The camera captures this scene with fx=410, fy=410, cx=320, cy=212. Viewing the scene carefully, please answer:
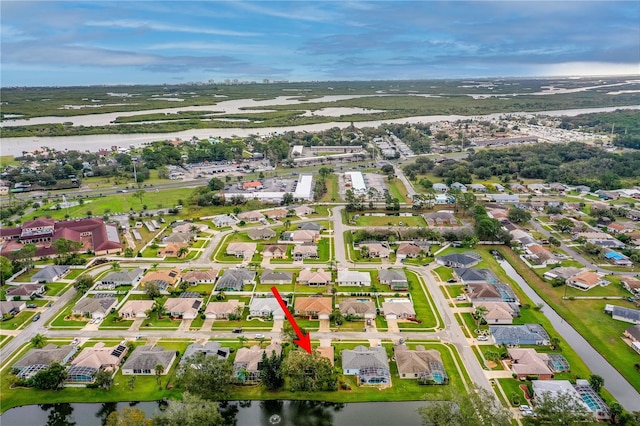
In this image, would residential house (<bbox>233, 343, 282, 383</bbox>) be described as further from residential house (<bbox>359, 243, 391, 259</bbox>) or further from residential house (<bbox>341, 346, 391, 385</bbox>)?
residential house (<bbox>359, 243, 391, 259</bbox>)

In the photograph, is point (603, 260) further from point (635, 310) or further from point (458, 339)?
point (458, 339)

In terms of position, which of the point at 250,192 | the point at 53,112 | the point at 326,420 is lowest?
the point at 326,420

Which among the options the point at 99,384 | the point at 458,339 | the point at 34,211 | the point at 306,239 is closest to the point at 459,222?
the point at 306,239

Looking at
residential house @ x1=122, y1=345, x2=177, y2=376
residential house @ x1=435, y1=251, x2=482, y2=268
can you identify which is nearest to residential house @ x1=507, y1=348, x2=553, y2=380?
residential house @ x1=435, y1=251, x2=482, y2=268

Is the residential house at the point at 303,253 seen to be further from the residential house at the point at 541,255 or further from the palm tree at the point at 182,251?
the residential house at the point at 541,255

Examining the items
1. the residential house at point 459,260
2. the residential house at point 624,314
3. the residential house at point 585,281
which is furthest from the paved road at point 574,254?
the residential house at point 459,260

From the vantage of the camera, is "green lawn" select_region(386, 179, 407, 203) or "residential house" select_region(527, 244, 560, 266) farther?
"green lawn" select_region(386, 179, 407, 203)

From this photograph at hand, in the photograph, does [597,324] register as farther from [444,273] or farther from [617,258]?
[617,258]
